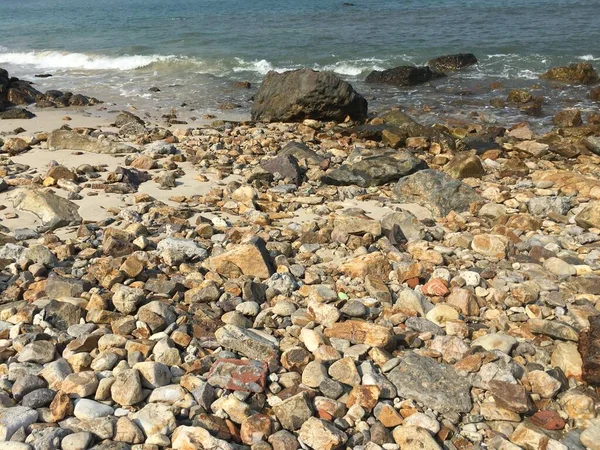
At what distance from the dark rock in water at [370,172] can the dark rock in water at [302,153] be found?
2.66 feet

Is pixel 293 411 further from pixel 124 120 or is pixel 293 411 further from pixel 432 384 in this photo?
pixel 124 120

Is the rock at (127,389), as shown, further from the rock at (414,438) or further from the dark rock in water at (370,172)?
the dark rock in water at (370,172)

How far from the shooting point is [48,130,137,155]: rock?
31.5 feet

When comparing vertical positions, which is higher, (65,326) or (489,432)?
(65,326)

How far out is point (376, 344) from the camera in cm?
432

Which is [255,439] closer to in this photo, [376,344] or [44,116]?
[376,344]

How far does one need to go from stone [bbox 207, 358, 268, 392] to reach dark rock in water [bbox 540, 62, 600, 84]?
51.9ft

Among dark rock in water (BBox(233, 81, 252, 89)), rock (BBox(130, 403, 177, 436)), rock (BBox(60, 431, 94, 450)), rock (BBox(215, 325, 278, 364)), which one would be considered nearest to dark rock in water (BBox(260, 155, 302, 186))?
rock (BBox(215, 325, 278, 364))

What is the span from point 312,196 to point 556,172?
137 inches

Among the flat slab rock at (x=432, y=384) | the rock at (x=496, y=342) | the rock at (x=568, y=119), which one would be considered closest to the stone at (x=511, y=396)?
the flat slab rock at (x=432, y=384)

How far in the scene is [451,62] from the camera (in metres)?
19.9

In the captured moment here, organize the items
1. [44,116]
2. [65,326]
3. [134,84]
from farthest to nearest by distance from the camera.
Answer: [134,84], [44,116], [65,326]

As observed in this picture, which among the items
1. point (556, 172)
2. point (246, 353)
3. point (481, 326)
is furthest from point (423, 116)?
point (246, 353)

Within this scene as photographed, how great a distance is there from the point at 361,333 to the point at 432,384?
673mm
